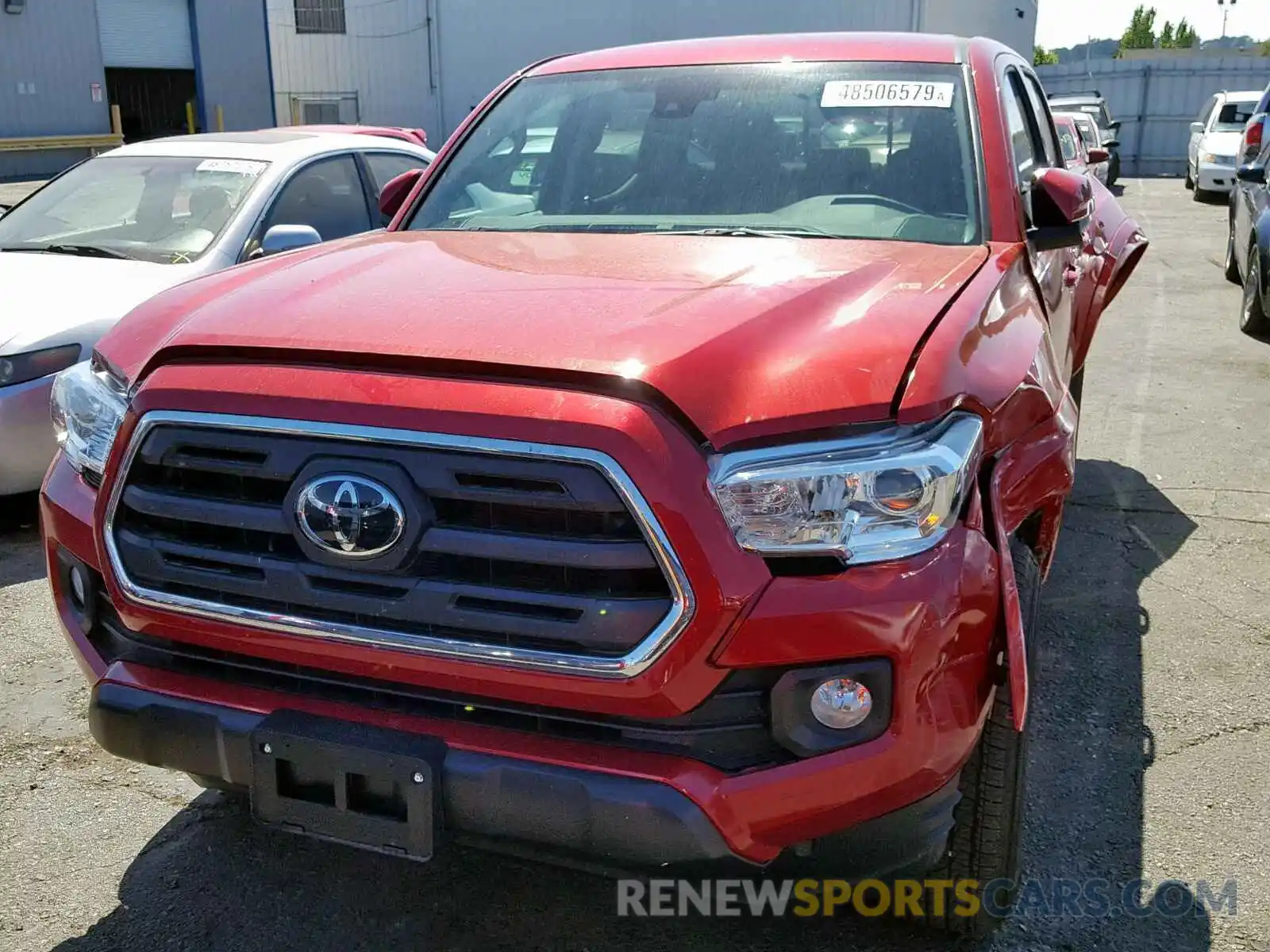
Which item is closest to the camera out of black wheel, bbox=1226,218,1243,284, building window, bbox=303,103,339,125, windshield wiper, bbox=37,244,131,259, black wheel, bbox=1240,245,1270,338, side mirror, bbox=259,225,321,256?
side mirror, bbox=259,225,321,256

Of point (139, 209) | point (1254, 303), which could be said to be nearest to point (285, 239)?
point (139, 209)

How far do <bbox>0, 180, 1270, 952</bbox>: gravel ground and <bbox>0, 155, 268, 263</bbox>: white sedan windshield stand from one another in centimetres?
166

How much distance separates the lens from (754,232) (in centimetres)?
311

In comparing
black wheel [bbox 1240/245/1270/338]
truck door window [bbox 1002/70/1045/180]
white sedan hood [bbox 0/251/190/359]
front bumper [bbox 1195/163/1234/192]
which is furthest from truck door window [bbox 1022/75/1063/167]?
front bumper [bbox 1195/163/1234/192]

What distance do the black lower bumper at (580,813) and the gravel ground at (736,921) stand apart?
57 centimetres

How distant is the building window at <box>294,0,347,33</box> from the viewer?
31344 mm

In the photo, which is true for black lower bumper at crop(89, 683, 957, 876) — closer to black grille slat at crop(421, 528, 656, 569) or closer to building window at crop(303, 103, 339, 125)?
black grille slat at crop(421, 528, 656, 569)

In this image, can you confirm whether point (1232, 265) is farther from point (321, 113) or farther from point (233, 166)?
point (321, 113)

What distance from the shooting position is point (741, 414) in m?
2.04

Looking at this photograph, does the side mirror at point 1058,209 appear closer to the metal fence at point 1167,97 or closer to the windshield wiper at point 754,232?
the windshield wiper at point 754,232

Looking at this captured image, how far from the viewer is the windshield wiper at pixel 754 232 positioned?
3.08 metres

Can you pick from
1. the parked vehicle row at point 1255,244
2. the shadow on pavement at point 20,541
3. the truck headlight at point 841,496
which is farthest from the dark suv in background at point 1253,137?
the truck headlight at point 841,496

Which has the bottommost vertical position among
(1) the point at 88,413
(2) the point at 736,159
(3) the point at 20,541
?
(3) the point at 20,541

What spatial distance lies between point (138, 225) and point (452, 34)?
27053 millimetres
